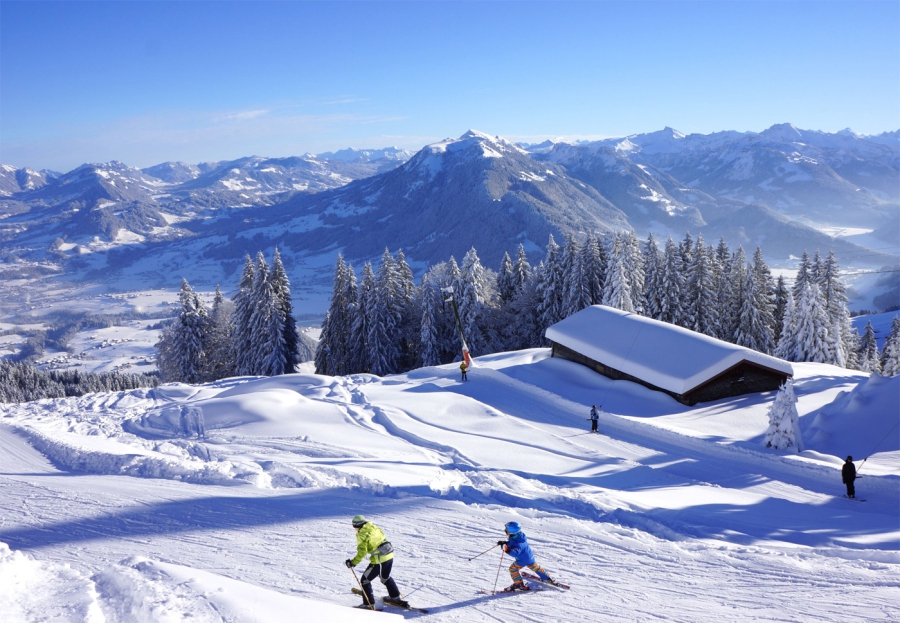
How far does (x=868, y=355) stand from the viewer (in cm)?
5531

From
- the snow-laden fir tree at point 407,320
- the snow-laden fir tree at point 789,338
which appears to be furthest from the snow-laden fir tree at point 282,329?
the snow-laden fir tree at point 789,338

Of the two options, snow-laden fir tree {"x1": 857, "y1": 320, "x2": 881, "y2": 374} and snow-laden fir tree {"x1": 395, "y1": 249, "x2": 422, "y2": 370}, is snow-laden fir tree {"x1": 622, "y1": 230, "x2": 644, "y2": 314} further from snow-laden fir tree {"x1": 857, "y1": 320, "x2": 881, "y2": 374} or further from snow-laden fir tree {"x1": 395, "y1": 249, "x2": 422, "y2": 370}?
snow-laden fir tree {"x1": 857, "y1": 320, "x2": 881, "y2": 374}

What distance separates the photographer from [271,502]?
13.0m

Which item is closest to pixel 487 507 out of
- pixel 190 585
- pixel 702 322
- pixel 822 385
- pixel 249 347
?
pixel 190 585

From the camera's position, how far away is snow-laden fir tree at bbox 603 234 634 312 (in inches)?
1626

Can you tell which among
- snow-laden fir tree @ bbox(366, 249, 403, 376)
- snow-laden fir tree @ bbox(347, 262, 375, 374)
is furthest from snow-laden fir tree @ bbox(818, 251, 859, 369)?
snow-laden fir tree @ bbox(347, 262, 375, 374)

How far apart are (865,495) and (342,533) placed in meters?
15.6

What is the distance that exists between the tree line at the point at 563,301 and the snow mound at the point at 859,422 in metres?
19.1

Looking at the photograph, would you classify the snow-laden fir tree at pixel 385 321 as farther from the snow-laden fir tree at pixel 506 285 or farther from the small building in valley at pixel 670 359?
the small building in valley at pixel 670 359

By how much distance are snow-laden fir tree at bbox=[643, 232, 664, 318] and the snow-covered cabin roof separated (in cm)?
1390

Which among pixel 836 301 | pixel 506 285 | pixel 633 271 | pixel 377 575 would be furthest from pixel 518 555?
pixel 836 301

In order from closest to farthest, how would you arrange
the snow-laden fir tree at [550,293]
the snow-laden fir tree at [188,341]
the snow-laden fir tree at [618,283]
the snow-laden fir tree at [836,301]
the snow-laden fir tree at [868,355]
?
the snow-laden fir tree at [618,283], the snow-laden fir tree at [836,301], the snow-laden fir tree at [188,341], the snow-laden fir tree at [550,293], the snow-laden fir tree at [868,355]

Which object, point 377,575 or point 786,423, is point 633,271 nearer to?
point 786,423

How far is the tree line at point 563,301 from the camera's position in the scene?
44.2 meters
